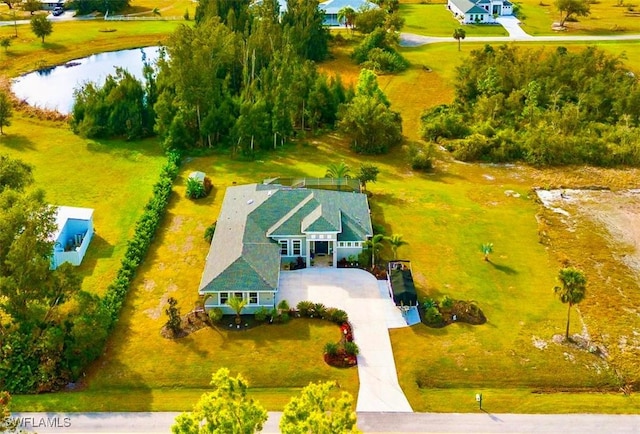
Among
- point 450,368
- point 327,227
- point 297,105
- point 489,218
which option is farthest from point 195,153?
point 450,368

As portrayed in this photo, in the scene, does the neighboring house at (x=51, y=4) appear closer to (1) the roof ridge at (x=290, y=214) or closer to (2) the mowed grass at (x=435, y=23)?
(2) the mowed grass at (x=435, y=23)

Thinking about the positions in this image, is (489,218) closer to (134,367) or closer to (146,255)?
(146,255)

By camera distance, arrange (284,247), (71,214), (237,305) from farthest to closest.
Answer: (71,214) < (284,247) < (237,305)

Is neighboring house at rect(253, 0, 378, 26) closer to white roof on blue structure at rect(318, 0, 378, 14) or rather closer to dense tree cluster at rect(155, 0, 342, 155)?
white roof on blue structure at rect(318, 0, 378, 14)

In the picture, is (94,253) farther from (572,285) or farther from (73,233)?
(572,285)

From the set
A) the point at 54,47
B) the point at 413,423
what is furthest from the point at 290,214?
the point at 54,47

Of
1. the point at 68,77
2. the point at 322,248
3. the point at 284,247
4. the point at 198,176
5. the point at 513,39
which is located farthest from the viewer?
the point at 513,39

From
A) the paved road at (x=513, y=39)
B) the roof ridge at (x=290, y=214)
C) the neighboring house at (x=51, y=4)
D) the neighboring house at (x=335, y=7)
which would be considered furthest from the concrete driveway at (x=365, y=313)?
the neighboring house at (x=51, y=4)

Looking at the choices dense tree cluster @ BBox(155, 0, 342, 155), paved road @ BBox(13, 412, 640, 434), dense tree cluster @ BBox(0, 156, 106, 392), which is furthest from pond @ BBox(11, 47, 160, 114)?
paved road @ BBox(13, 412, 640, 434)
